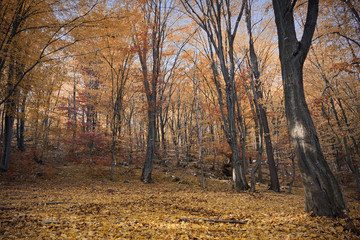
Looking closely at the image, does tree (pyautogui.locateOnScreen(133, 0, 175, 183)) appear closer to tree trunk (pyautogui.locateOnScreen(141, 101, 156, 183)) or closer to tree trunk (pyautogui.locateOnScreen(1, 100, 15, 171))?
tree trunk (pyautogui.locateOnScreen(141, 101, 156, 183))

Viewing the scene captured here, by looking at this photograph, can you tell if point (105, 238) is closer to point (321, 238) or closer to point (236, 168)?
point (321, 238)

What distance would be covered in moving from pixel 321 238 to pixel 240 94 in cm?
1161

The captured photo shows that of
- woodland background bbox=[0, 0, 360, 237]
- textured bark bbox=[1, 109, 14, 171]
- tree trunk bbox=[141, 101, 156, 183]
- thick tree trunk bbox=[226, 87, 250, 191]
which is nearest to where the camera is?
woodland background bbox=[0, 0, 360, 237]

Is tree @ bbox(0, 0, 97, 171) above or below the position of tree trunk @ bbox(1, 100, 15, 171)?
above

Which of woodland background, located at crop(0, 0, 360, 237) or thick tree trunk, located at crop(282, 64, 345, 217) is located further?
woodland background, located at crop(0, 0, 360, 237)

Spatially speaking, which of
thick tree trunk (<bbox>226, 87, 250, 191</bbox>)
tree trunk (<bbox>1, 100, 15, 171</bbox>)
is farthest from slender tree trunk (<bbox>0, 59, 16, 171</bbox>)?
thick tree trunk (<bbox>226, 87, 250, 191</bbox>)

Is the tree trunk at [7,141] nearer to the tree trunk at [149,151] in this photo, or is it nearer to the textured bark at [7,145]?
the textured bark at [7,145]

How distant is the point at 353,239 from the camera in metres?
2.30

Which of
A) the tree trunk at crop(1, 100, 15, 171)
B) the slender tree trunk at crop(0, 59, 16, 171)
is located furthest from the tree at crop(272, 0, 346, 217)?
the tree trunk at crop(1, 100, 15, 171)

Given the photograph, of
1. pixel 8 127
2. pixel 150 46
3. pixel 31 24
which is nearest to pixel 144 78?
pixel 150 46

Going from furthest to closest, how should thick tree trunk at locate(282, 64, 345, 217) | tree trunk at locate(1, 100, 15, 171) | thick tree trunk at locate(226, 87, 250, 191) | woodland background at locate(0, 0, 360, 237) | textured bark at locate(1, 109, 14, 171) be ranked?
textured bark at locate(1, 109, 14, 171) < tree trunk at locate(1, 100, 15, 171) < thick tree trunk at locate(226, 87, 250, 191) < woodland background at locate(0, 0, 360, 237) < thick tree trunk at locate(282, 64, 345, 217)

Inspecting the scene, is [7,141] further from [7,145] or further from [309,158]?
[309,158]

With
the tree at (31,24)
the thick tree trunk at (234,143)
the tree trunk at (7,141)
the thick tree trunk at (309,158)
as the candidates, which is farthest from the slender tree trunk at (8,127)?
the thick tree trunk at (309,158)

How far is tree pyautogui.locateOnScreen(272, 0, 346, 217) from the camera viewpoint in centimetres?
315
